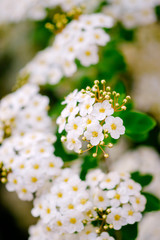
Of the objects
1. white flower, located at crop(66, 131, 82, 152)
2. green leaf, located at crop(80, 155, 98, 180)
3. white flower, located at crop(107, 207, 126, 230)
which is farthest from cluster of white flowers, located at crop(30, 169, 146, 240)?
white flower, located at crop(66, 131, 82, 152)

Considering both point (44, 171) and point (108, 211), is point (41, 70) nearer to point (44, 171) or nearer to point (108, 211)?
point (44, 171)

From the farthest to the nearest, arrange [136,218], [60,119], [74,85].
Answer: [74,85] < [60,119] < [136,218]

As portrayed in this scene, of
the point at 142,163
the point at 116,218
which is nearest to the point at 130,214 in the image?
the point at 116,218

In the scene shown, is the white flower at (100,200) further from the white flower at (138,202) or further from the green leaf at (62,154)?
the green leaf at (62,154)

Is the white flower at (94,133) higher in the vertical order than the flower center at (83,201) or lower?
higher

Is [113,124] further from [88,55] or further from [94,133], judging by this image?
[88,55]

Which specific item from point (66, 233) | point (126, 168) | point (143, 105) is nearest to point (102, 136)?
point (66, 233)

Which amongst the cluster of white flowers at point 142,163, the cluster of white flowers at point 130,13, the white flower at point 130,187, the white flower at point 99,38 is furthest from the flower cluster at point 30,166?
the cluster of white flowers at point 130,13
